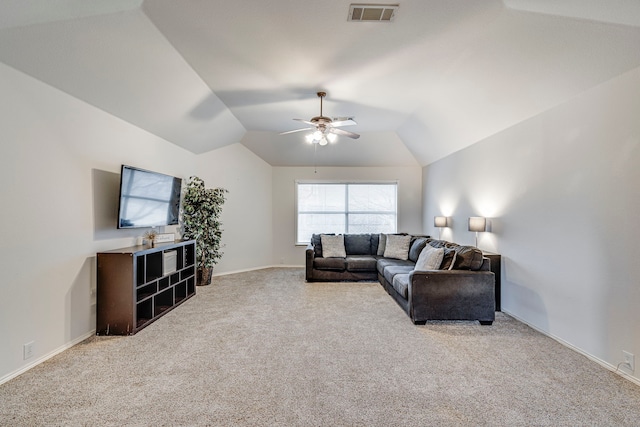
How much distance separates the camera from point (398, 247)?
607cm

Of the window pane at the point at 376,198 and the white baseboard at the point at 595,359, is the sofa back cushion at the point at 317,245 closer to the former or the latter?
the window pane at the point at 376,198

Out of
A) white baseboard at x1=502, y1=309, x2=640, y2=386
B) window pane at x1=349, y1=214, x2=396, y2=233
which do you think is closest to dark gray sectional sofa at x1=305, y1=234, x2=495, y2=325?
white baseboard at x1=502, y1=309, x2=640, y2=386

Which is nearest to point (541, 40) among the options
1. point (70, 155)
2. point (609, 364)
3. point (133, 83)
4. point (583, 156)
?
point (583, 156)

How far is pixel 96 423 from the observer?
75.5 inches

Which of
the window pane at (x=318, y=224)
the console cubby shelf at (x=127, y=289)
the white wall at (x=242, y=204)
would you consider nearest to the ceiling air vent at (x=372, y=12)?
the console cubby shelf at (x=127, y=289)

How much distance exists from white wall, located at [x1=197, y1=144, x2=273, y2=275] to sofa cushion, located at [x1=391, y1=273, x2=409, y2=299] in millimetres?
3622

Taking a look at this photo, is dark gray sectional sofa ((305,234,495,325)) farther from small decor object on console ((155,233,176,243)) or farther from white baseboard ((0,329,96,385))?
white baseboard ((0,329,96,385))

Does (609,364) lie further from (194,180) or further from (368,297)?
(194,180)

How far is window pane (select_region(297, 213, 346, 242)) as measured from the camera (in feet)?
24.8

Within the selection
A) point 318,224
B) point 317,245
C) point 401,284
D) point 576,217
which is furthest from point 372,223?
point 576,217

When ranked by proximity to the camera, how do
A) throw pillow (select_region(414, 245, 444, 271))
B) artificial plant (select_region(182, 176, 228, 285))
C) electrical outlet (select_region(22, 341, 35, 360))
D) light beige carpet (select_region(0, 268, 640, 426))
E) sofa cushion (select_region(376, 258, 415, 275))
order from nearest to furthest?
light beige carpet (select_region(0, 268, 640, 426)), electrical outlet (select_region(22, 341, 35, 360)), throw pillow (select_region(414, 245, 444, 271)), sofa cushion (select_region(376, 258, 415, 275)), artificial plant (select_region(182, 176, 228, 285))

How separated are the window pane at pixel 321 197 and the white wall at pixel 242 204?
821mm

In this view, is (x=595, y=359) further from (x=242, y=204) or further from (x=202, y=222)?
(x=242, y=204)

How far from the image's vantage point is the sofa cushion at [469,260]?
12.2ft
